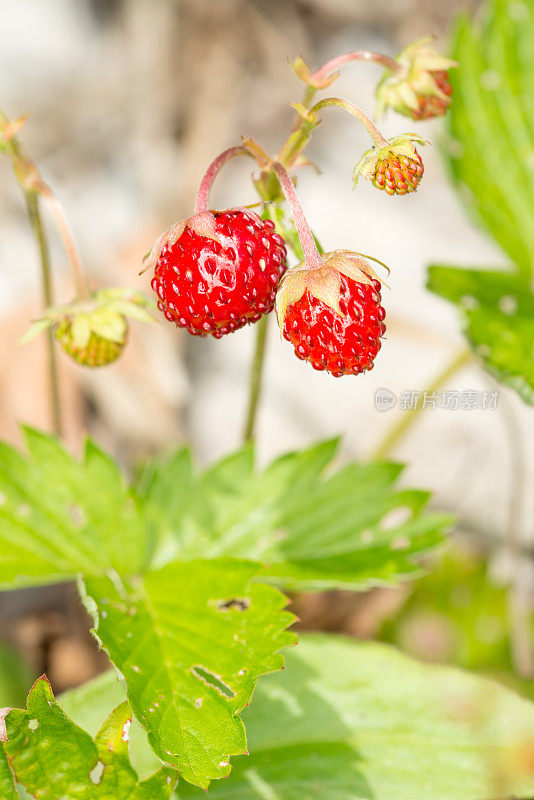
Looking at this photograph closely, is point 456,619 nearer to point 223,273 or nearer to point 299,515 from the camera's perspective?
point 299,515

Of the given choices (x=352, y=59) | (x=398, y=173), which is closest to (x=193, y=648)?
(x=398, y=173)

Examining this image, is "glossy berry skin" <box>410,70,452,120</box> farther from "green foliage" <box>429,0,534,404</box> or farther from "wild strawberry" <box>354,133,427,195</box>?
"green foliage" <box>429,0,534,404</box>

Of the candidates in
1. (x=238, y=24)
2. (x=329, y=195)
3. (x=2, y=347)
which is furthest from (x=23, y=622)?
(x=238, y=24)

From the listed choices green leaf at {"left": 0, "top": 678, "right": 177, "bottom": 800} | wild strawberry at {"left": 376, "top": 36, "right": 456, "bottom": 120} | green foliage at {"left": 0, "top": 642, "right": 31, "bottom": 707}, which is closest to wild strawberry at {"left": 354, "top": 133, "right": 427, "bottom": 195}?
wild strawberry at {"left": 376, "top": 36, "right": 456, "bottom": 120}

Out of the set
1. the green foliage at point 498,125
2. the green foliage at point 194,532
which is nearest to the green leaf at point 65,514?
the green foliage at point 194,532

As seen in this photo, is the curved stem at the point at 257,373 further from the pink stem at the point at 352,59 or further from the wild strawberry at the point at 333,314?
the pink stem at the point at 352,59
